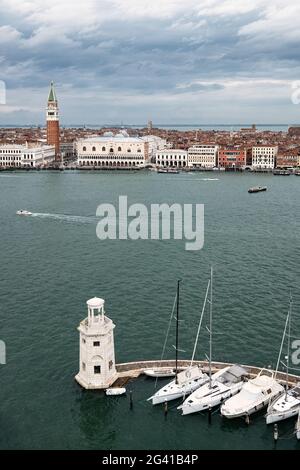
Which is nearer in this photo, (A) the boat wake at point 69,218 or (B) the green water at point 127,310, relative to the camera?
(B) the green water at point 127,310

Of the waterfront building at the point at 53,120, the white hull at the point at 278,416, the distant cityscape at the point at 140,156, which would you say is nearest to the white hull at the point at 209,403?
the white hull at the point at 278,416

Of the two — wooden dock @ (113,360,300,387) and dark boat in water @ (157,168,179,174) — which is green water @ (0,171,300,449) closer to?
wooden dock @ (113,360,300,387)

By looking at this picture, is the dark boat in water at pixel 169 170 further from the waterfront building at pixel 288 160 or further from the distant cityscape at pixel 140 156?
the waterfront building at pixel 288 160

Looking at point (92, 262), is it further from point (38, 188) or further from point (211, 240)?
point (38, 188)

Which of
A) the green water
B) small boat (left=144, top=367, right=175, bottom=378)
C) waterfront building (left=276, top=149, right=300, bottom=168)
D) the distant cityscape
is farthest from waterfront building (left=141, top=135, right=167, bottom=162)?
small boat (left=144, top=367, right=175, bottom=378)

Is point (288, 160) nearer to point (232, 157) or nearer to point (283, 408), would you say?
point (232, 157)
